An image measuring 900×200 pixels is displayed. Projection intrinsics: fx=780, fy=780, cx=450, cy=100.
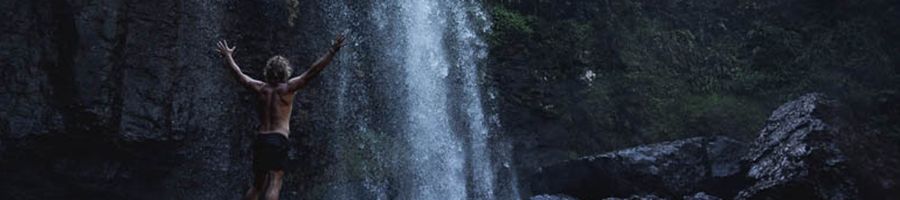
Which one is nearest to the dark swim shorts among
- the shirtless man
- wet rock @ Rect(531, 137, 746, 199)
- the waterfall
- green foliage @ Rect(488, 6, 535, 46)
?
the shirtless man

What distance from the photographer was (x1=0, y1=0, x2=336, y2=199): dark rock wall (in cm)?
965

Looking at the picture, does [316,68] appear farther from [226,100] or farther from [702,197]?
[226,100]

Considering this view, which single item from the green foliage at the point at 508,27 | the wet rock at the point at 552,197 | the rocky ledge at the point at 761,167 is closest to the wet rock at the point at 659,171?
the rocky ledge at the point at 761,167

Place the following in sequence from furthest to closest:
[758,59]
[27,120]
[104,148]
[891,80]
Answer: [758,59] < [891,80] < [104,148] < [27,120]

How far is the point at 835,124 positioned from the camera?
8672mm

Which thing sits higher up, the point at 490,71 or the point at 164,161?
the point at 490,71

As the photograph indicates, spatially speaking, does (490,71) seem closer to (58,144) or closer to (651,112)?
(651,112)

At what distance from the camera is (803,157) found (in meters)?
8.23

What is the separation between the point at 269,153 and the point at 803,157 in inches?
221

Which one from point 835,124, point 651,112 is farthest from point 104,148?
point 835,124

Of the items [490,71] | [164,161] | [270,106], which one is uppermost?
[490,71]

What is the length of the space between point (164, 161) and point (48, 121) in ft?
5.36

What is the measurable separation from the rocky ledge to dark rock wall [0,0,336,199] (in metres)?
4.64

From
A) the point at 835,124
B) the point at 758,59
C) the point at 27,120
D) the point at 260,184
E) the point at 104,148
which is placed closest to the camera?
the point at 260,184
